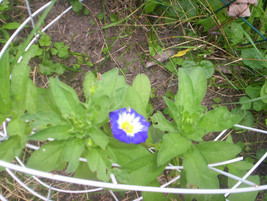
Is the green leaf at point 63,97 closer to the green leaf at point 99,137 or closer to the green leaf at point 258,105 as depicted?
the green leaf at point 99,137

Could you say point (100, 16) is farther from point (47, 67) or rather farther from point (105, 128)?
point (105, 128)

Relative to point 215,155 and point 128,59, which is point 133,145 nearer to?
point 215,155

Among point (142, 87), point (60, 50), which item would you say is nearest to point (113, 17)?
point (60, 50)

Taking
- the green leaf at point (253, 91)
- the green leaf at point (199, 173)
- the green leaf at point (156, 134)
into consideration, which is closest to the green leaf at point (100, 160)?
the green leaf at point (199, 173)

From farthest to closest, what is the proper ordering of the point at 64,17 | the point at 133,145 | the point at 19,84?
1. the point at 64,17
2. the point at 133,145
3. the point at 19,84

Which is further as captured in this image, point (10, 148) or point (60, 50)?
point (60, 50)

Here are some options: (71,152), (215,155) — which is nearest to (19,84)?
(71,152)
